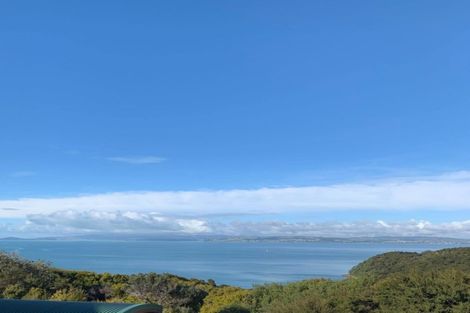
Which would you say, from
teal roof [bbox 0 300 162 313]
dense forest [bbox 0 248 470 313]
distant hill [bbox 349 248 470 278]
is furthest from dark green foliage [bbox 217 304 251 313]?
distant hill [bbox 349 248 470 278]

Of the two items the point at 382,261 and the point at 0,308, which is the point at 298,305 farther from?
the point at 382,261

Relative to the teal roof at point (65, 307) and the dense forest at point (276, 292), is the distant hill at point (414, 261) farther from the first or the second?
the teal roof at point (65, 307)

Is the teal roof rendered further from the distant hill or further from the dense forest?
the distant hill

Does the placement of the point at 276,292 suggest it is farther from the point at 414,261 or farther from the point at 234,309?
the point at 414,261

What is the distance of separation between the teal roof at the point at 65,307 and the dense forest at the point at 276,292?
4.43m

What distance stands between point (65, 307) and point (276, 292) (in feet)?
36.4

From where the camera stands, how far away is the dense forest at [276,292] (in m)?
13.1

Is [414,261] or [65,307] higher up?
[65,307]

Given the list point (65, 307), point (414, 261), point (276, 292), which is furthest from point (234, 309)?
point (414, 261)

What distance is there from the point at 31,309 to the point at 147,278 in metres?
13.0

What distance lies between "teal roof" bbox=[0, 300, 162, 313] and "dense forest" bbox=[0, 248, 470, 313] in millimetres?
4434

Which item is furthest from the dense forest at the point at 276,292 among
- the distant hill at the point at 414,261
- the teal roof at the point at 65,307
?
the distant hill at the point at 414,261

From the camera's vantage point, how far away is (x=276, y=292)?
2070 cm

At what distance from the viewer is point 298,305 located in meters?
13.6
